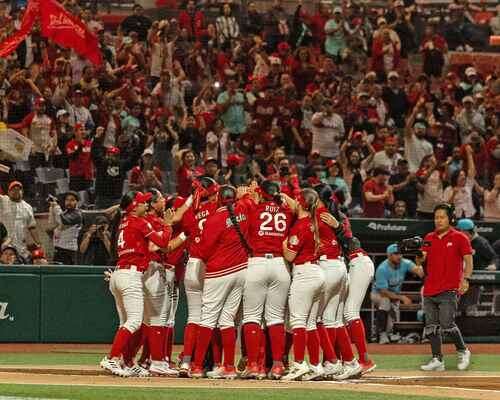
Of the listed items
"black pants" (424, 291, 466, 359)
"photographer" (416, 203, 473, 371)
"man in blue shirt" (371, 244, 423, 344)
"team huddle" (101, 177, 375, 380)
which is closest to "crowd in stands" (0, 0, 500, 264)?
"man in blue shirt" (371, 244, 423, 344)

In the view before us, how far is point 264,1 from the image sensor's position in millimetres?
28141

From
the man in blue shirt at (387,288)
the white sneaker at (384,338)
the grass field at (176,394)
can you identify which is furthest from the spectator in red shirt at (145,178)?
the grass field at (176,394)

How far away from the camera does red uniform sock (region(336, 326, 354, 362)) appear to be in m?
13.0

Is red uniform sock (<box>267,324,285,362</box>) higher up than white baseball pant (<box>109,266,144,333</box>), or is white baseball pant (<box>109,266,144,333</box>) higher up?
white baseball pant (<box>109,266,144,333</box>)

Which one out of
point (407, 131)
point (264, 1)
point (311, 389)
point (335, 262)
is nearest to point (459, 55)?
A: point (264, 1)

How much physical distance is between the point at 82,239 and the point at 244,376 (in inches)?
255

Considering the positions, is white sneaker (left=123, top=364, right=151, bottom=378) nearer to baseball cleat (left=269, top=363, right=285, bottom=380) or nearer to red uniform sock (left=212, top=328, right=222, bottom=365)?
red uniform sock (left=212, top=328, right=222, bottom=365)

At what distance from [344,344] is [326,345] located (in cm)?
19

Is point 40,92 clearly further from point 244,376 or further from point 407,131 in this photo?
point 244,376

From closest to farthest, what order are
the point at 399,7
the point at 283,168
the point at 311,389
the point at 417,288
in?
1. the point at 311,389
2. the point at 283,168
3. the point at 417,288
4. the point at 399,7

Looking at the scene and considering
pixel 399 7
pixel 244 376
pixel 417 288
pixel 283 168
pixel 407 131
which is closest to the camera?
pixel 244 376

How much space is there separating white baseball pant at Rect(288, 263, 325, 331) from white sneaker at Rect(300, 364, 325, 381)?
398 millimetres

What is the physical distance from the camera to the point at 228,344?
12.6 meters

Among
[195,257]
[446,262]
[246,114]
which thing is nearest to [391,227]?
[246,114]
